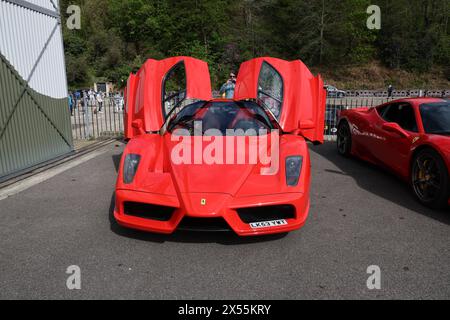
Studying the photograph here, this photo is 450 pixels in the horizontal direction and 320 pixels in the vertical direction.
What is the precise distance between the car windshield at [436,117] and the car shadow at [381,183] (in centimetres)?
89

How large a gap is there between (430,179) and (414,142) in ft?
1.76

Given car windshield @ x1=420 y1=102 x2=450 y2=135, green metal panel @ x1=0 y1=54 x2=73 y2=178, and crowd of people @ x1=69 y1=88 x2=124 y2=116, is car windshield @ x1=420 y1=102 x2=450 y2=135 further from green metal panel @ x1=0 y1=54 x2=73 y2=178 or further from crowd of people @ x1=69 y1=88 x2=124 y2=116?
crowd of people @ x1=69 y1=88 x2=124 y2=116

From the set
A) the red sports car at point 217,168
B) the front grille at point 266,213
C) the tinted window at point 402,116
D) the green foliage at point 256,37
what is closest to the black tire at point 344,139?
the tinted window at point 402,116

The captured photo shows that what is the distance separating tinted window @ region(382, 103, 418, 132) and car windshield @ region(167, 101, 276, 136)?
192 cm

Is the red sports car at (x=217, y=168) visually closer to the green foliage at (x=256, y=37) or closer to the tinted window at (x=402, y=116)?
the tinted window at (x=402, y=116)

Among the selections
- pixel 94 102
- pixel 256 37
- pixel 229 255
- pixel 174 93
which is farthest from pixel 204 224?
pixel 256 37

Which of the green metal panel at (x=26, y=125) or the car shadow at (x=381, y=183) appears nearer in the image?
the car shadow at (x=381, y=183)

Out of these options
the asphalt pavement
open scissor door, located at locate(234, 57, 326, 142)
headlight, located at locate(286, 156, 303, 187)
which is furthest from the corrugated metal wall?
headlight, located at locate(286, 156, 303, 187)

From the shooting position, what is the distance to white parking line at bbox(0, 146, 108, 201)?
470cm

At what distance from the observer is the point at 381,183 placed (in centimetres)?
500

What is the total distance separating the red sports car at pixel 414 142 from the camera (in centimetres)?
379

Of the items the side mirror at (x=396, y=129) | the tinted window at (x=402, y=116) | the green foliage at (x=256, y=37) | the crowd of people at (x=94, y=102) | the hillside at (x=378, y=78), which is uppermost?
the green foliage at (x=256, y=37)
